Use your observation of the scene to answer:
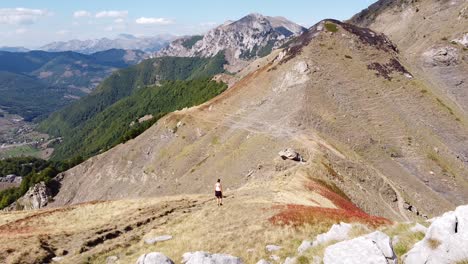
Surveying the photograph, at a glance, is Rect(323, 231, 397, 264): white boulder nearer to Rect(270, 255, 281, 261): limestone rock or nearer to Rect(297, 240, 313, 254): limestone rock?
Rect(297, 240, 313, 254): limestone rock

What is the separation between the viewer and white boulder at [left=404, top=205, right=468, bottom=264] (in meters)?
17.7

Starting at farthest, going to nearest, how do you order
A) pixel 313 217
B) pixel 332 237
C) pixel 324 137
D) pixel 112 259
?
1. pixel 324 137
2. pixel 313 217
3. pixel 112 259
4. pixel 332 237

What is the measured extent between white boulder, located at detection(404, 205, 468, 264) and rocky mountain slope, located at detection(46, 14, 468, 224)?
163ft

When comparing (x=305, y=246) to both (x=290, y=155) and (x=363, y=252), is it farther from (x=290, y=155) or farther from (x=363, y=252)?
(x=290, y=155)

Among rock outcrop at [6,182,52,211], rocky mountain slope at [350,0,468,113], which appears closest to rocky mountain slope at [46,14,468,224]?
rock outcrop at [6,182,52,211]

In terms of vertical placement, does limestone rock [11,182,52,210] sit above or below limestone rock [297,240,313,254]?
below

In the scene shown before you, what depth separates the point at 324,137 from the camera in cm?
10000

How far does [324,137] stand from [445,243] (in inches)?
3256

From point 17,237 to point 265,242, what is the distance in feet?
75.1

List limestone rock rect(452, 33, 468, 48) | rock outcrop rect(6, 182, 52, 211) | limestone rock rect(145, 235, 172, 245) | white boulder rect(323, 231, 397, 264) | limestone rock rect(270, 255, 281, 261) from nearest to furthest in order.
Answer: white boulder rect(323, 231, 397, 264), limestone rock rect(270, 255, 281, 261), limestone rock rect(145, 235, 172, 245), rock outcrop rect(6, 182, 52, 211), limestone rock rect(452, 33, 468, 48)

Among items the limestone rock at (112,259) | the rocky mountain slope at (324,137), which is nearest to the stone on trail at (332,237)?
the limestone rock at (112,259)

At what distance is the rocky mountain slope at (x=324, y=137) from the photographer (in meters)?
84.4

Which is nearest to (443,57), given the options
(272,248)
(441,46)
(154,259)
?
(441,46)

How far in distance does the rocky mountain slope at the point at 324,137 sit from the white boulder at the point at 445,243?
49.7 metres
